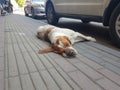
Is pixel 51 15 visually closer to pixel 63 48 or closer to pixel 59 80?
pixel 63 48

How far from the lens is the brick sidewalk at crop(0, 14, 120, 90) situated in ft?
6.44

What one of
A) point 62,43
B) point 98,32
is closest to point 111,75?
point 62,43

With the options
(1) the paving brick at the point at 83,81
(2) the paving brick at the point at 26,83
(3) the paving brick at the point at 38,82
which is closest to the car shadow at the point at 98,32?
(1) the paving brick at the point at 83,81

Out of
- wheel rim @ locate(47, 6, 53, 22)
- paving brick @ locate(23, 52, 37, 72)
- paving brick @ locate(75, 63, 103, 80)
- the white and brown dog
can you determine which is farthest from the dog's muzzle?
wheel rim @ locate(47, 6, 53, 22)

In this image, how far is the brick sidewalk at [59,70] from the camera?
196 centimetres

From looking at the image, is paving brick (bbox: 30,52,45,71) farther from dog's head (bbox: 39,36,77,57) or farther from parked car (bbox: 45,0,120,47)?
parked car (bbox: 45,0,120,47)

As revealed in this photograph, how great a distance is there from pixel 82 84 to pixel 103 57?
3.37 ft

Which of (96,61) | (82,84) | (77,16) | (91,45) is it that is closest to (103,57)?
(96,61)

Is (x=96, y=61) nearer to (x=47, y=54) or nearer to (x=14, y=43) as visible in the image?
(x=47, y=54)

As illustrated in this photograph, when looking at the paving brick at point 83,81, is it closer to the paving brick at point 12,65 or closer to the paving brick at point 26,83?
the paving brick at point 26,83

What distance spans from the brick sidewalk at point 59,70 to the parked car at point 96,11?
0.52 m

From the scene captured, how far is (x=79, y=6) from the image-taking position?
4676 mm

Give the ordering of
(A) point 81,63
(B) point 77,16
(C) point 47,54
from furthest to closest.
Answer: (B) point 77,16 → (C) point 47,54 → (A) point 81,63

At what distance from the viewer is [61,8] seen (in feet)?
19.5
